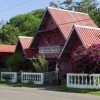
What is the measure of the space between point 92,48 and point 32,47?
15.0m

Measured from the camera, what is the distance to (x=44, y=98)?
19672 millimetres

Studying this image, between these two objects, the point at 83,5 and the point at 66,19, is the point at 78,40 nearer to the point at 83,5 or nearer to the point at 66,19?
the point at 66,19

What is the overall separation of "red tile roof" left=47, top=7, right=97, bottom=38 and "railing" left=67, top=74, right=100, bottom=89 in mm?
8293

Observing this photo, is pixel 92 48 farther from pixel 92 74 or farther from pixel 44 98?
pixel 44 98

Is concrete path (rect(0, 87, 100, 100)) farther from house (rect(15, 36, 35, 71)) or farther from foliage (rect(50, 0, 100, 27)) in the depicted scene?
foliage (rect(50, 0, 100, 27))

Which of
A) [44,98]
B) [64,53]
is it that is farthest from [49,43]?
[44,98]

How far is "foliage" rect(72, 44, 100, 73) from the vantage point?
26625 mm

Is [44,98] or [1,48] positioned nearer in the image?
[44,98]

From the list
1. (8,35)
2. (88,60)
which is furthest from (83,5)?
(88,60)

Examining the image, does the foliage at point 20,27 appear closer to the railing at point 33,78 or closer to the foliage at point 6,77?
the foliage at point 6,77

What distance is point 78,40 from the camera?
33688 millimetres

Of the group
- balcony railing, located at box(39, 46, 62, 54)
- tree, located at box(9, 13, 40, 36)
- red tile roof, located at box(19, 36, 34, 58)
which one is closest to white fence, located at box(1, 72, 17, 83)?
red tile roof, located at box(19, 36, 34, 58)

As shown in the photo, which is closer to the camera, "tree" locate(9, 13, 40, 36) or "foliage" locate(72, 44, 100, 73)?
"foliage" locate(72, 44, 100, 73)

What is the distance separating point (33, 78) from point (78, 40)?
5277 mm
